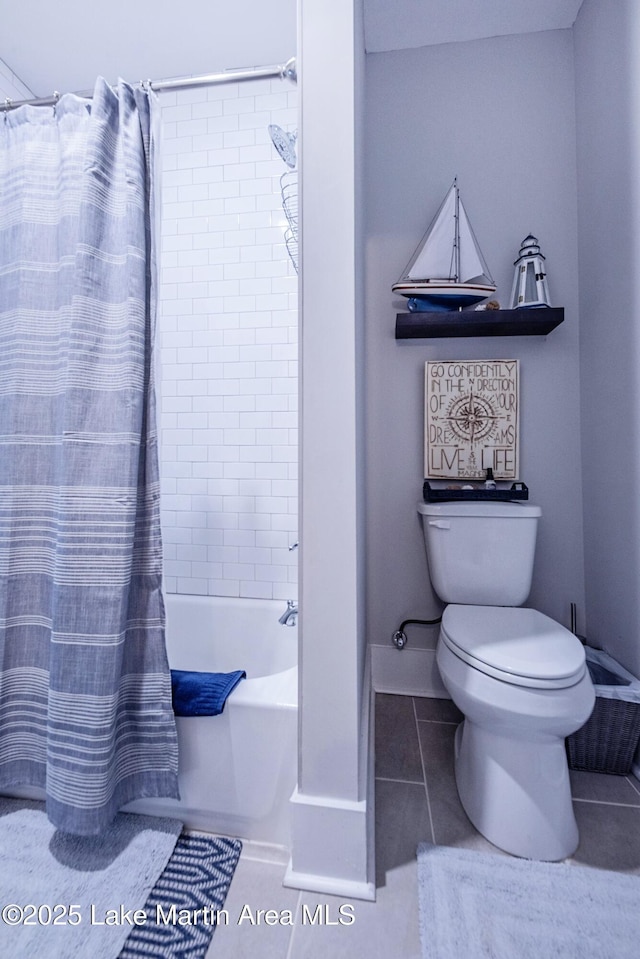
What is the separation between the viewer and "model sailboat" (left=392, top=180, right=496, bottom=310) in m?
1.74

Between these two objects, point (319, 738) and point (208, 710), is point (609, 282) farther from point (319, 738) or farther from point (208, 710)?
point (208, 710)

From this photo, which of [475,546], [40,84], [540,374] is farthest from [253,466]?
[40,84]

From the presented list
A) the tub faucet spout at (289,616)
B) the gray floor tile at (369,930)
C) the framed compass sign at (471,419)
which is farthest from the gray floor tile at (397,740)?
the framed compass sign at (471,419)

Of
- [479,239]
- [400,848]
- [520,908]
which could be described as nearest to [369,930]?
[400,848]

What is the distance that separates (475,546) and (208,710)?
105 cm

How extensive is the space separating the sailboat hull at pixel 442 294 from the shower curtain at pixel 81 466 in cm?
99

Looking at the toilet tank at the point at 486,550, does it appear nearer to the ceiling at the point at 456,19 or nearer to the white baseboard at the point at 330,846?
the white baseboard at the point at 330,846

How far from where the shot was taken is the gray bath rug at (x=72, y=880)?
2.96 feet

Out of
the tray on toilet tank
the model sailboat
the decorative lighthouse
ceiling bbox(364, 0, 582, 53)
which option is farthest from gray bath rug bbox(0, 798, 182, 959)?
ceiling bbox(364, 0, 582, 53)

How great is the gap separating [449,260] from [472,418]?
0.63 m

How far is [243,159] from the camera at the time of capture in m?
1.89

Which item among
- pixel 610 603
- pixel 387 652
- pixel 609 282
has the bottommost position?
pixel 387 652

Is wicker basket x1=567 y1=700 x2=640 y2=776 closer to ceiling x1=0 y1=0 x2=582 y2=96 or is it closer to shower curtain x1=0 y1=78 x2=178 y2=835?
shower curtain x1=0 y1=78 x2=178 y2=835

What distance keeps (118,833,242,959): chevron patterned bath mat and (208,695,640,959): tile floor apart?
27mm
